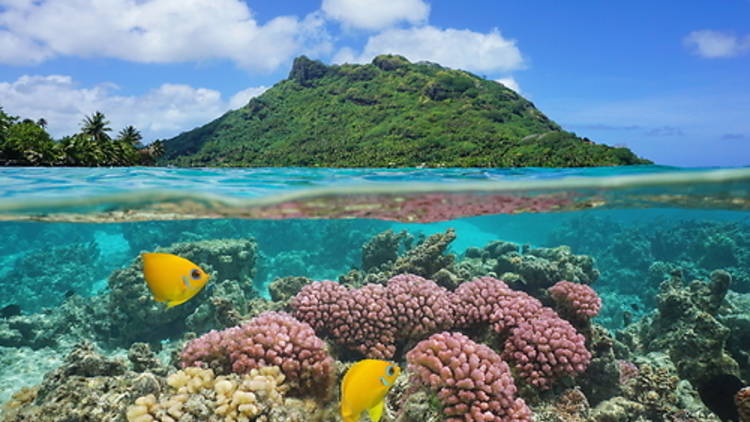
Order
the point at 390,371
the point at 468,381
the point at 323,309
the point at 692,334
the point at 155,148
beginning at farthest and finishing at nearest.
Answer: the point at 155,148, the point at 692,334, the point at 323,309, the point at 468,381, the point at 390,371

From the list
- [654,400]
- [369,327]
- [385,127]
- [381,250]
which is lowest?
[654,400]

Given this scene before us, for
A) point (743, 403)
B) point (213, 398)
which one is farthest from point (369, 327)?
point (743, 403)

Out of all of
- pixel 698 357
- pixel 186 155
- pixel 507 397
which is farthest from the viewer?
pixel 186 155

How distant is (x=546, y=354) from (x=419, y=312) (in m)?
1.86

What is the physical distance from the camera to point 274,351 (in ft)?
17.1

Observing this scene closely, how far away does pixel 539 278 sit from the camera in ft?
29.3

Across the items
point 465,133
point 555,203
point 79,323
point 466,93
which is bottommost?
point 79,323

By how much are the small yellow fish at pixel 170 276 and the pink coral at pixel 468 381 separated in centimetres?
282

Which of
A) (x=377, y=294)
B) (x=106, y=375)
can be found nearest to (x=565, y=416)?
(x=377, y=294)

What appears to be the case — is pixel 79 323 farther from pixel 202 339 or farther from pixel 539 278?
pixel 539 278

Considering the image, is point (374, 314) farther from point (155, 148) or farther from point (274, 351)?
point (155, 148)

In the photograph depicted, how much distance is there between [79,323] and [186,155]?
340 feet

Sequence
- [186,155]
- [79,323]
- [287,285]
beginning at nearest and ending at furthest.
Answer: [287,285], [79,323], [186,155]

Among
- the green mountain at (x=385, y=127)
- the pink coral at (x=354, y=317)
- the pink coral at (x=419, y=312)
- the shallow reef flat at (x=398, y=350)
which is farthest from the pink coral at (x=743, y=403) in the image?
the green mountain at (x=385, y=127)
